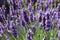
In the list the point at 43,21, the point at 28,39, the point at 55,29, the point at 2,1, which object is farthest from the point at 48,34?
the point at 2,1

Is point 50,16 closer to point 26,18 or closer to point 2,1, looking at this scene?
point 26,18

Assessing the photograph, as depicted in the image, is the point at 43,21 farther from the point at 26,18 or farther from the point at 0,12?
the point at 0,12

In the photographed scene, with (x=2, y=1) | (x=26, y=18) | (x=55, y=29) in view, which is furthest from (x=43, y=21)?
(x=2, y=1)

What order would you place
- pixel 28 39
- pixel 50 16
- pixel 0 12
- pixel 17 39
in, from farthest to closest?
pixel 0 12
pixel 17 39
pixel 50 16
pixel 28 39

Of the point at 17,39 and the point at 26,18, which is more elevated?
the point at 26,18

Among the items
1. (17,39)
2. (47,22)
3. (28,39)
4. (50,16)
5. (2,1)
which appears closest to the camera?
(28,39)

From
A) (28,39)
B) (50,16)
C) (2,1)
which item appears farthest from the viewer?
(2,1)

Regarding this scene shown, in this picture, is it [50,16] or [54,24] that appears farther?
[54,24]

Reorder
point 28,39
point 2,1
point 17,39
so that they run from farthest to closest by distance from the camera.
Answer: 1. point 2,1
2. point 17,39
3. point 28,39

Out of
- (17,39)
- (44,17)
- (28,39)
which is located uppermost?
(44,17)
